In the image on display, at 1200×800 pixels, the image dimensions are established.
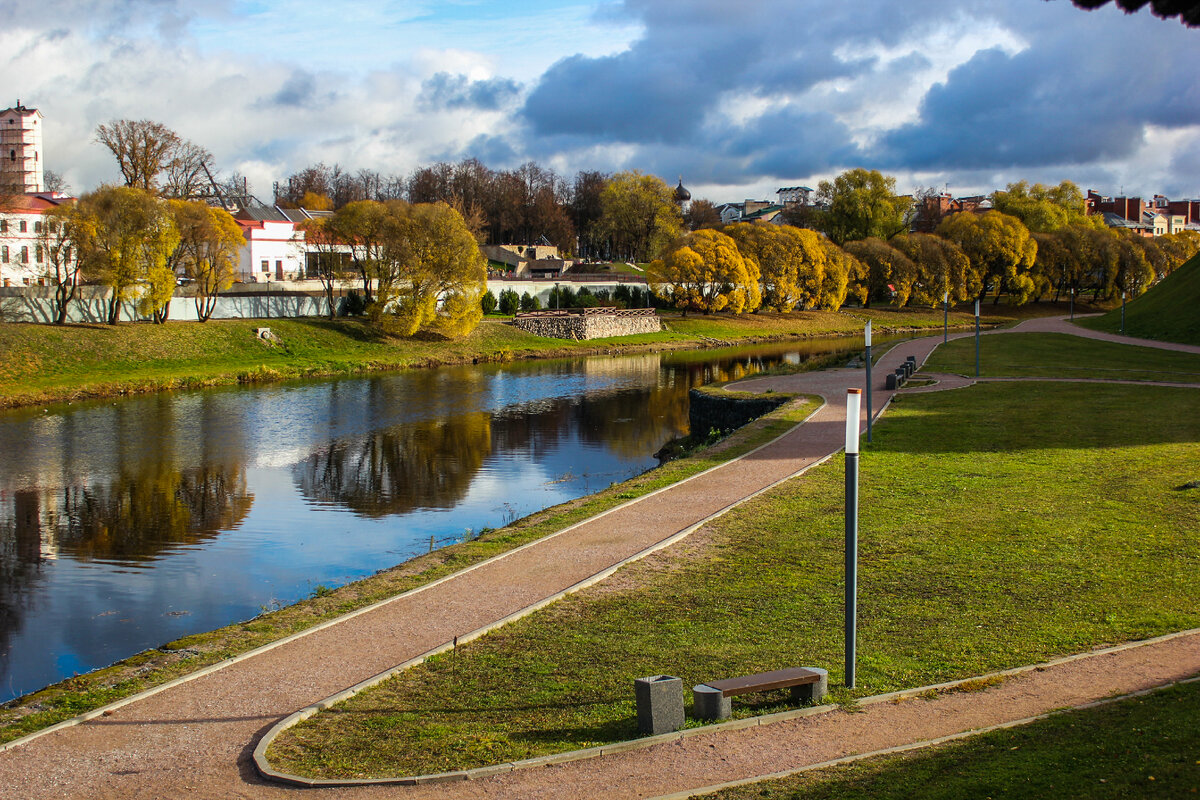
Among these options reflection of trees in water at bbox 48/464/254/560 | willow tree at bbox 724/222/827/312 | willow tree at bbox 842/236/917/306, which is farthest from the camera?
willow tree at bbox 842/236/917/306

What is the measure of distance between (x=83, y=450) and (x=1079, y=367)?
3492 cm

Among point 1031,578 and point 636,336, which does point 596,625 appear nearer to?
point 1031,578

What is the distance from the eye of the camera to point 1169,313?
54.3 m

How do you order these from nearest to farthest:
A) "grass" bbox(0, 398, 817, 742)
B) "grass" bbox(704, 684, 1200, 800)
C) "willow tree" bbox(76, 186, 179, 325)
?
"grass" bbox(704, 684, 1200, 800)
"grass" bbox(0, 398, 817, 742)
"willow tree" bbox(76, 186, 179, 325)

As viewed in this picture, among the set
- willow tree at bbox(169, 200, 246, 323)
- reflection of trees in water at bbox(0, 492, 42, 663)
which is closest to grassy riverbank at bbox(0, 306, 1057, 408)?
willow tree at bbox(169, 200, 246, 323)

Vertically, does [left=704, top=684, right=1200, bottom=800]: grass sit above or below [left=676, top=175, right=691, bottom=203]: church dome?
below

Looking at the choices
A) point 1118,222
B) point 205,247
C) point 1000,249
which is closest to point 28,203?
point 205,247

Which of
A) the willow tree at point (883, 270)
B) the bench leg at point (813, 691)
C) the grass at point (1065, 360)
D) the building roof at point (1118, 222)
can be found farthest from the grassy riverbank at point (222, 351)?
the building roof at point (1118, 222)

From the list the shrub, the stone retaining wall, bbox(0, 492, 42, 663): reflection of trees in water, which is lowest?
bbox(0, 492, 42, 663): reflection of trees in water

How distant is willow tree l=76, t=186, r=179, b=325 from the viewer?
1736 inches

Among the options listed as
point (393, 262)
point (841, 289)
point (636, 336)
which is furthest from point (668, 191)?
point (393, 262)

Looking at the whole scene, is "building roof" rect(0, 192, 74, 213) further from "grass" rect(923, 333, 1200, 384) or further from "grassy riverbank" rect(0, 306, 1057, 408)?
"grass" rect(923, 333, 1200, 384)

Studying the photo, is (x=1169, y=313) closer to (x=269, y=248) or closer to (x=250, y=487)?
(x=250, y=487)

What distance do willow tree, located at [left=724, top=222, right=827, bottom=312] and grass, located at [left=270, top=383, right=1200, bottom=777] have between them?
59.6 m
